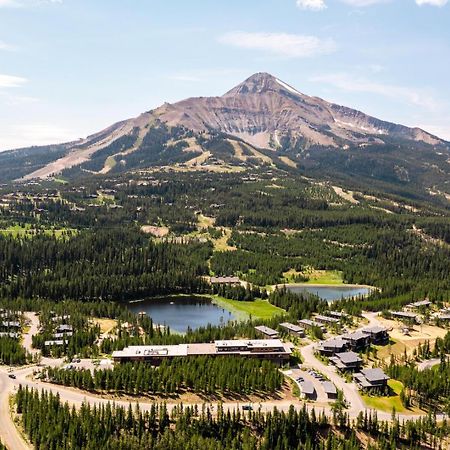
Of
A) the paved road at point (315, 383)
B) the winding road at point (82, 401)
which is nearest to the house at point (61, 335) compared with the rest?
the winding road at point (82, 401)

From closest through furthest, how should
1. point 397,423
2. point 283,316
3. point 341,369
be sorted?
point 397,423 < point 341,369 < point 283,316

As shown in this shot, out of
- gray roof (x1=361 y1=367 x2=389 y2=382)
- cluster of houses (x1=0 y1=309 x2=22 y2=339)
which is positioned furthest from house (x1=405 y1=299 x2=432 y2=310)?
cluster of houses (x1=0 y1=309 x2=22 y2=339)

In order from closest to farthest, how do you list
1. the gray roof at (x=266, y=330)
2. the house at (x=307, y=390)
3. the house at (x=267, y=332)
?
1. the house at (x=307, y=390)
2. the house at (x=267, y=332)
3. the gray roof at (x=266, y=330)

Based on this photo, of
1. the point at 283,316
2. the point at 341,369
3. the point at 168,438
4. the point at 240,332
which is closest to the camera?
the point at 168,438

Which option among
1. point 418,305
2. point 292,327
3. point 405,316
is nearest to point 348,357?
point 292,327

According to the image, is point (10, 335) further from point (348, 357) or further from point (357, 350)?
point (357, 350)

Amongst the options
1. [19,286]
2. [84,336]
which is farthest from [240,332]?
[19,286]

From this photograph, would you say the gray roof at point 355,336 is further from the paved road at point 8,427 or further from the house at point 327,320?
the paved road at point 8,427

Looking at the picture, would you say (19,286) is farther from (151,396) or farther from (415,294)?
(415,294)
